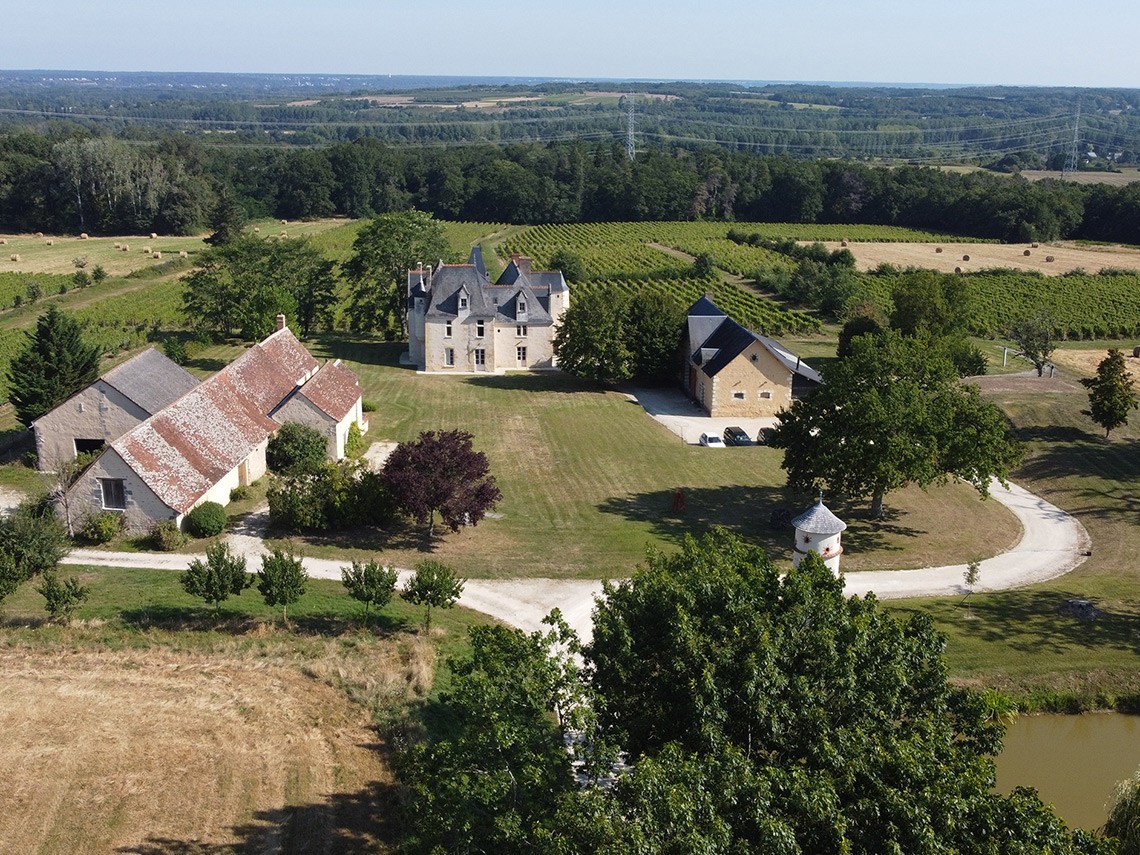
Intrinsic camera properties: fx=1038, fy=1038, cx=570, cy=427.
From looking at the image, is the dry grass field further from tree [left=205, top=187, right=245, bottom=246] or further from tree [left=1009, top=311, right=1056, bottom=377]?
tree [left=205, top=187, right=245, bottom=246]

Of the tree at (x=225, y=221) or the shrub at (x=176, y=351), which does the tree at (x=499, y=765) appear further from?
the tree at (x=225, y=221)

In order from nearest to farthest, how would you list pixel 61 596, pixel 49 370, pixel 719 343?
Result: pixel 61 596
pixel 49 370
pixel 719 343

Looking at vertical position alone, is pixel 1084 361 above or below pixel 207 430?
below

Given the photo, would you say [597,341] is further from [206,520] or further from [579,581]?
[206,520]

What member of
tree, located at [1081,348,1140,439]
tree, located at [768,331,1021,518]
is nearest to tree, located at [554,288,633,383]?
tree, located at [768,331,1021,518]

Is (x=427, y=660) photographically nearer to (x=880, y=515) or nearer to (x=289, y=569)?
(x=289, y=569)

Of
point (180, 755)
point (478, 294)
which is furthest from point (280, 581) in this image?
point (478, 294)
